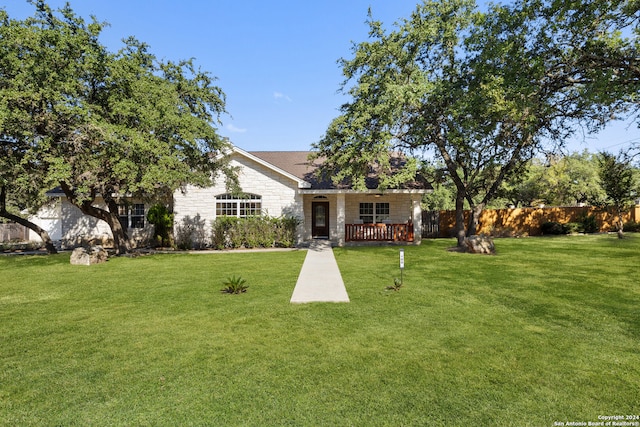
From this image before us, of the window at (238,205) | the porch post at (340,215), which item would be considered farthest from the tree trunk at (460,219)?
the window at (238,205)

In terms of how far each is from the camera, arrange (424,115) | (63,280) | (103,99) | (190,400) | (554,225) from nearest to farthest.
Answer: (190,400) < (63,280) < (103,99) < (424,115) < (554,225)

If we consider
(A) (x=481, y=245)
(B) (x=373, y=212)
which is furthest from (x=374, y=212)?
(A) (x=481, y=245)

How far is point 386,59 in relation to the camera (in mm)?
13359

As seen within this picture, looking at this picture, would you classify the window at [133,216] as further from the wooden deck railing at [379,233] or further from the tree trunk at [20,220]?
the wooden deck railing at [379,233]

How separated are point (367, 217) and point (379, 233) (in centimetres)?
158

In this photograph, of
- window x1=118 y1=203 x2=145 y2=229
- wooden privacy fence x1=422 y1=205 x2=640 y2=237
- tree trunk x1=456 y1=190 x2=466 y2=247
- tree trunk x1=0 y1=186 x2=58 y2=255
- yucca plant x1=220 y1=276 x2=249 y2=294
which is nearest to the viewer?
yucca plant x1=220 y1=276 x2=249 y2=294

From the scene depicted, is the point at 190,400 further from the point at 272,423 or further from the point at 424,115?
the point at 424,115

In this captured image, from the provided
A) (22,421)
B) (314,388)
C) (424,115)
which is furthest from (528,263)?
(22,421)

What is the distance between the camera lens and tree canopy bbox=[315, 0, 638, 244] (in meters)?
9.94

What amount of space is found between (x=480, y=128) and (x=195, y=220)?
47.2 ft

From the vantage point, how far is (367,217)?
1888cm

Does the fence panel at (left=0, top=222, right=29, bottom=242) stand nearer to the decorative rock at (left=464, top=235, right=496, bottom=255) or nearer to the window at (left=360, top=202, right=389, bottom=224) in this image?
the window at (left=360, top=202, right=389, bottom=224)

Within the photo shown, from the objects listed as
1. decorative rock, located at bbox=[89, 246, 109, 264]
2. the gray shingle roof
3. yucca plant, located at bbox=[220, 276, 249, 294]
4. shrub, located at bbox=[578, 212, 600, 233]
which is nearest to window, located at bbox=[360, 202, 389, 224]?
the gray shingle roof

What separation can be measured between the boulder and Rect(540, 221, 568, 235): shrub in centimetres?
2603
